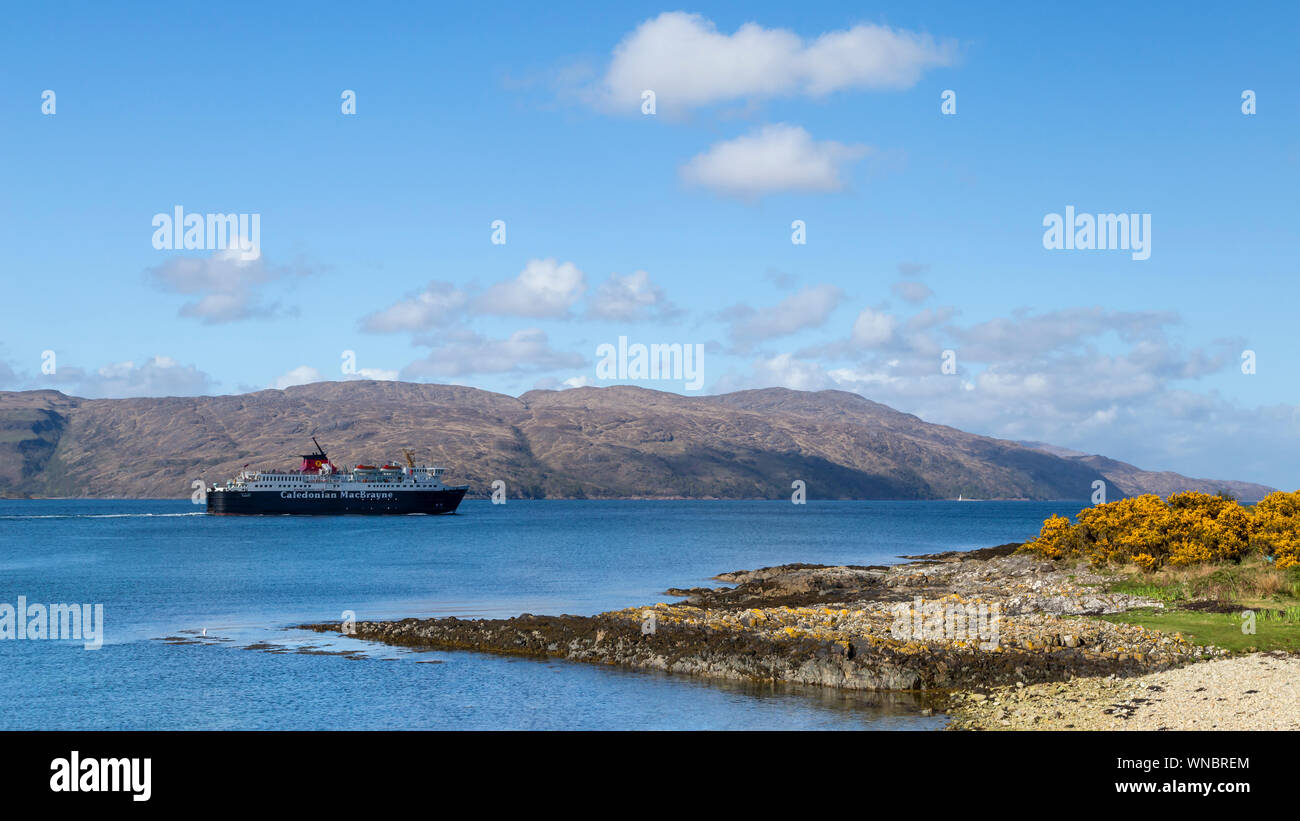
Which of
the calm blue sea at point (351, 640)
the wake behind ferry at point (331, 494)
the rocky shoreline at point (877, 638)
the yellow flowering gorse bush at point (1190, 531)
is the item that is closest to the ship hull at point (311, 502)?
the wake behind ferry at point (331, 494)

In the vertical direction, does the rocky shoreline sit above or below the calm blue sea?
above

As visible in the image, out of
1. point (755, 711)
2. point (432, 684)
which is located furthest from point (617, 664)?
point (755, 711)

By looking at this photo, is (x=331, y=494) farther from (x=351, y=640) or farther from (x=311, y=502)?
(x=351, y=640)

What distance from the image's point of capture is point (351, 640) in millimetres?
42594

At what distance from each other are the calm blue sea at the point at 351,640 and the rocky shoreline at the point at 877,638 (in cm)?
163

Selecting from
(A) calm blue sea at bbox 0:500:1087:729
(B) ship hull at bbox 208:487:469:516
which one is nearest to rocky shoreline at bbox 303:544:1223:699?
(A) calm blue sea at bbox 0:500:1087:729

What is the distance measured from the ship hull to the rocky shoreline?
484 feet

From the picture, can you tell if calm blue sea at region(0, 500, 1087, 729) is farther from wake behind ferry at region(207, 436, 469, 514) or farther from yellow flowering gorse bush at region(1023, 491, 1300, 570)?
wake behind ferry at region(207, 436, 469, 514)

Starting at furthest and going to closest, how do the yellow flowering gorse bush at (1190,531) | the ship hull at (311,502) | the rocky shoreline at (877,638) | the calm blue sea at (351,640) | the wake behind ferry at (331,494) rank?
the wake behind ferry at (331,494) → the ship hull at (311,502) → the yellow flowering gorse bush at (1190,531) → the rocky shoreline at (877,638) → the calm blue sea at (351,640)

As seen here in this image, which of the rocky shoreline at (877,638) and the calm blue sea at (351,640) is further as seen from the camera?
the rocky shoreline at (877,638)

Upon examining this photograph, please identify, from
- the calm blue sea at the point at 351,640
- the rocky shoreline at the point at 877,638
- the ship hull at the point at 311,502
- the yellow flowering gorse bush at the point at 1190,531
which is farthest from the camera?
the ship hull at the point at 311,502

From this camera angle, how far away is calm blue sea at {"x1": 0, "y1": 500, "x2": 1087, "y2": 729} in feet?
94.5

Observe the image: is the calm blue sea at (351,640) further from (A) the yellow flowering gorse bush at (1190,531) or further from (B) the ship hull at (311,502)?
(B) the ship hull at (311,502)

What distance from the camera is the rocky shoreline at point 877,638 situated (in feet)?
100.0
